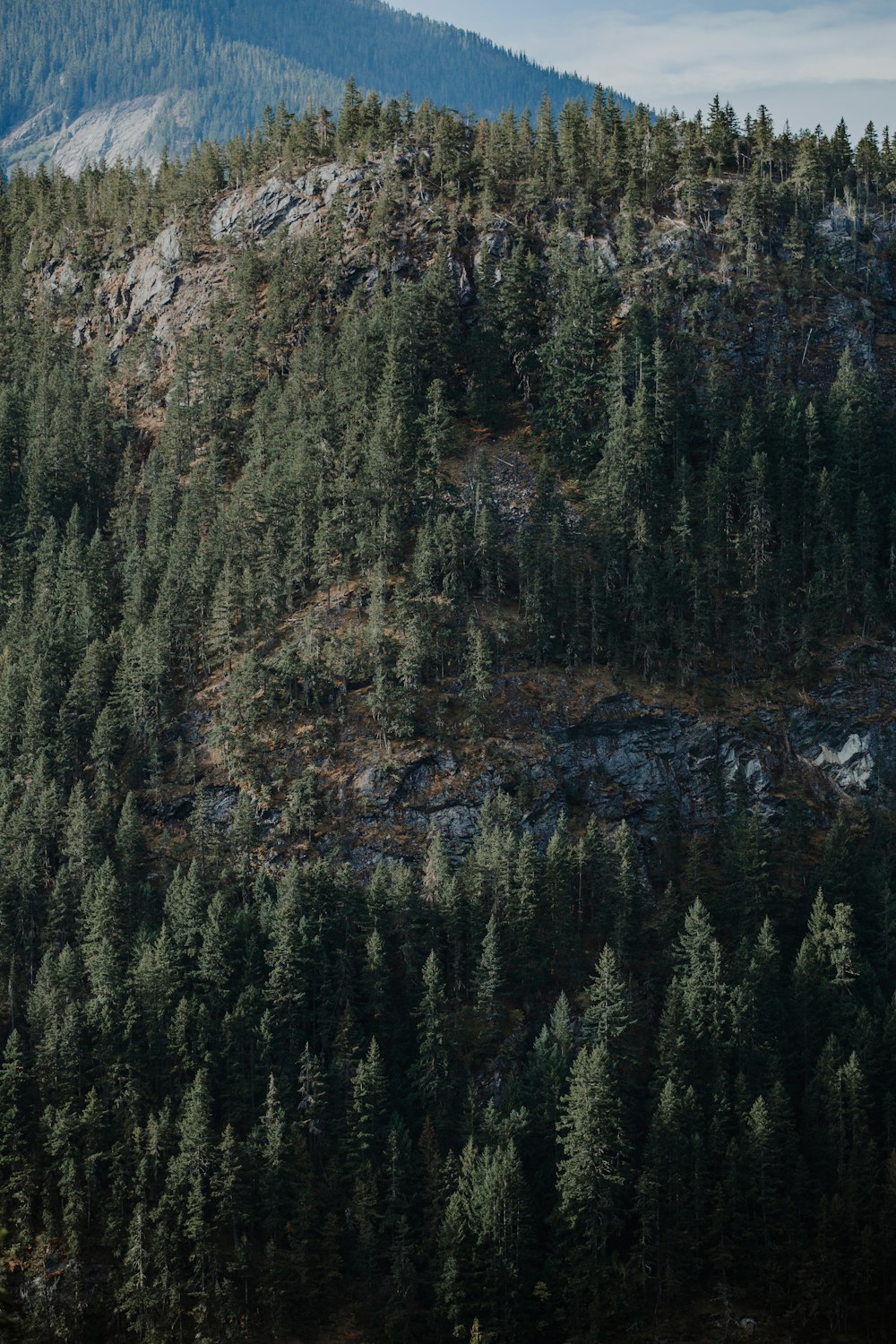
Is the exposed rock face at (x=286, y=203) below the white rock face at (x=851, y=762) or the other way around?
the other way around

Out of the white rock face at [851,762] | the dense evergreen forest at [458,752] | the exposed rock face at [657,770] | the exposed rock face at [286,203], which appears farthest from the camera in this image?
the exposed rock face at [286,203]

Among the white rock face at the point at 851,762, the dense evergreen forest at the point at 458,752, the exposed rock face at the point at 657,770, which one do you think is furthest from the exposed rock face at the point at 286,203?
the white rock face at the point at 851,762

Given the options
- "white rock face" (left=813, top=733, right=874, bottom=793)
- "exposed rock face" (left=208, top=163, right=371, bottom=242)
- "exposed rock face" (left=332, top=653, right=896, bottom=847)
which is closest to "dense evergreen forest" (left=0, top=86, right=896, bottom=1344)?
"exposed rock face" (left=332, top=653, right=896, bottom=847)

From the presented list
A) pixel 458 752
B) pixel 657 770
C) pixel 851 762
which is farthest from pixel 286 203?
pixel 851 762

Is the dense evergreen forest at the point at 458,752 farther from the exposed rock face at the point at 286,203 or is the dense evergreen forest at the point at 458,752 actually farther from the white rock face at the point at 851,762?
the white rock face at the point at 851,762

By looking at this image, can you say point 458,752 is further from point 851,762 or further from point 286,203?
point 286,203

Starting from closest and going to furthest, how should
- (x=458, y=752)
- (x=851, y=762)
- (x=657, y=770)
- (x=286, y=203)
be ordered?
(x=458, y=752), (x=657, y=770), (x=851, y=762), (x=286, y=203)

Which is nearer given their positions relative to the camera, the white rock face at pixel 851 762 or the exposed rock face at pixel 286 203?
the white rock face at pixel 851 762

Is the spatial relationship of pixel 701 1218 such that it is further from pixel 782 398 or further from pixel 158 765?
pixel 782 398
